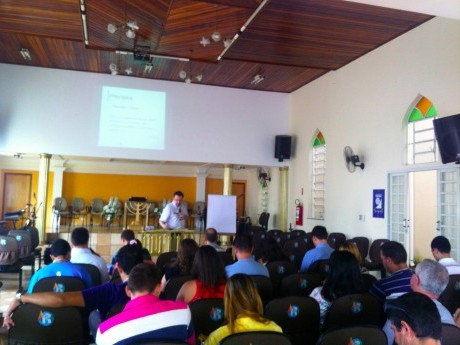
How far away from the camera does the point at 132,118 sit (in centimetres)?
992

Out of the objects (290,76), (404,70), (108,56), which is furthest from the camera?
(290,76)

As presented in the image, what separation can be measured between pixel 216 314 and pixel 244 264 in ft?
3.59

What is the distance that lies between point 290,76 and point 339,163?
249 centimetres

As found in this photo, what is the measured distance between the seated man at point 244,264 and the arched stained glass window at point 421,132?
4.04 m

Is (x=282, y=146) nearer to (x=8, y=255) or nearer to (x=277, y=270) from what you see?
(x=277, y=270)

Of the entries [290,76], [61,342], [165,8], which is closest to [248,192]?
[290,76]

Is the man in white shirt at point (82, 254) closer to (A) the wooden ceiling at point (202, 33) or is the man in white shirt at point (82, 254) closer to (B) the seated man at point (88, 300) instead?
(B) the seated man at point (88, 300)

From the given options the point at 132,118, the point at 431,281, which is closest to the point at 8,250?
the point at 132,118

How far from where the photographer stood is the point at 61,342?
8.31 feet

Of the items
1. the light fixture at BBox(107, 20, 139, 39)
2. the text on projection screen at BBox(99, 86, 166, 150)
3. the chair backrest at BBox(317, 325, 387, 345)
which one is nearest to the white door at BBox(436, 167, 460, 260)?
the chair backrest at BBox(317, 325, 387, 345)

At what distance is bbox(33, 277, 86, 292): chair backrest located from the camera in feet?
10.2

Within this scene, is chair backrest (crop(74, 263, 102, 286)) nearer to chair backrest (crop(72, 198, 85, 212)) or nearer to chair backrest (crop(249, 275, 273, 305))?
chair backrest (crop(249, 275, 273, 305))

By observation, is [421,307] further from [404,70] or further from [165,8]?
[404,70]

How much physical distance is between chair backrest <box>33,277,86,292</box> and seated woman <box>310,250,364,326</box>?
6.19 feet
